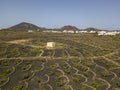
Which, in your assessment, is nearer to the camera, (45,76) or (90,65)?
(45,76)

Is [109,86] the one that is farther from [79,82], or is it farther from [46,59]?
[46,59]

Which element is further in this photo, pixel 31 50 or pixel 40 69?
pixel 31 50

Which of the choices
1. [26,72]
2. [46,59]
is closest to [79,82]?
[26,72]

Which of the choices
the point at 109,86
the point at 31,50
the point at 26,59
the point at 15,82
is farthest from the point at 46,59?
the point at 109,86

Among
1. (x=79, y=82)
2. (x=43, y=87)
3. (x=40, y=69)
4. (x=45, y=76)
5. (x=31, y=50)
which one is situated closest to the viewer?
(x=43, y=87)

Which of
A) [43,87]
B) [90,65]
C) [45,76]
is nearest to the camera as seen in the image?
[43,87]

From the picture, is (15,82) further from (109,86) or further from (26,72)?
(109,86)

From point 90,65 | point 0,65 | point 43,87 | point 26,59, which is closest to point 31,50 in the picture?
point 26,59

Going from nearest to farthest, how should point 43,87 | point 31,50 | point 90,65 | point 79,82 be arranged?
point 43,87, point 79,82, point 90,65, point 31,50

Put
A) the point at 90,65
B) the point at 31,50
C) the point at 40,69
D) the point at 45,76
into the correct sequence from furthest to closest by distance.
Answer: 1. the point at 31,50
2. the point at 90,65
3. the point at 40,69
4. the point at 45,76
